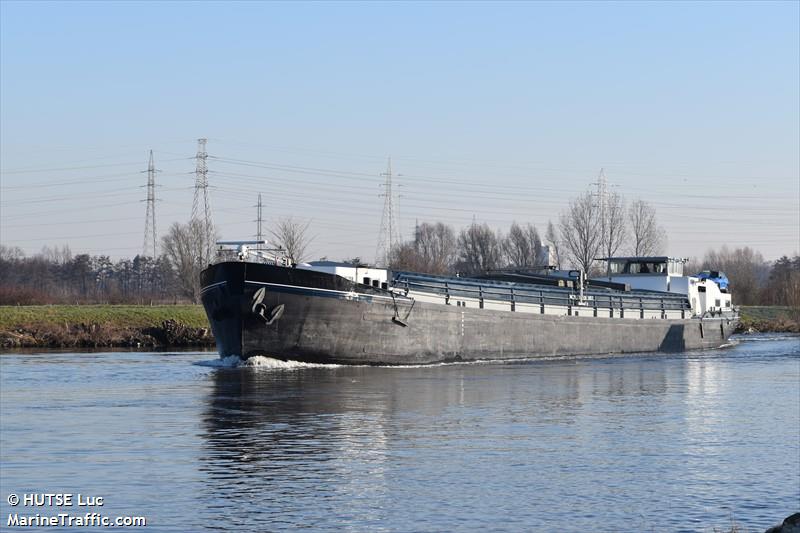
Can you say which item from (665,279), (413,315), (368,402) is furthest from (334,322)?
(665,279)

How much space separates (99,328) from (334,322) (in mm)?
23300

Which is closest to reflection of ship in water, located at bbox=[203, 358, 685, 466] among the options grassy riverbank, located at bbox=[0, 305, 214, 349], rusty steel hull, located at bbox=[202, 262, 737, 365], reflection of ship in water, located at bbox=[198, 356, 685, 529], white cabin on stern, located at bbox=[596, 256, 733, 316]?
reflection of ship in water, located at bbox=[198, 356, 685, 529]

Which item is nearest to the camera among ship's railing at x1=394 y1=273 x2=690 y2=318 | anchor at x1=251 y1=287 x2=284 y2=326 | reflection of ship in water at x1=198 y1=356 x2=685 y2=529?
reflection of ship in water at x1=198 y1=356 x2=685 y2=529

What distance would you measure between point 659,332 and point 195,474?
154 ft

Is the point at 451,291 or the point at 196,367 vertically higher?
the point at 451,291

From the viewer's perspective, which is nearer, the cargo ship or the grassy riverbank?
the cargo ship

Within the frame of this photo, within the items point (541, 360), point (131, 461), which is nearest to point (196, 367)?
point (541, 360)

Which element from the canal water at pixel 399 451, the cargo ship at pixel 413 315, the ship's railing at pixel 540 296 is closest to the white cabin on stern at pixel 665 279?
the ship's railing at pixel 540 296

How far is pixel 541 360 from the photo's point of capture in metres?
52.0

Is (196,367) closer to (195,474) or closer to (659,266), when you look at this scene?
(195,474)

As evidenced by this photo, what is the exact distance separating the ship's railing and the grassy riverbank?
59.9 feet

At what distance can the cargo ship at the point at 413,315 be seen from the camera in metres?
40.4

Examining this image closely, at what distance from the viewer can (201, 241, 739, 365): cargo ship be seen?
40.4 meters

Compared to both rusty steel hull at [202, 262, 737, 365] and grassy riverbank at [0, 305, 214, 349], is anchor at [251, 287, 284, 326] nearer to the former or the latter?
rusty steel hull at [202, 262, 737, 365]
